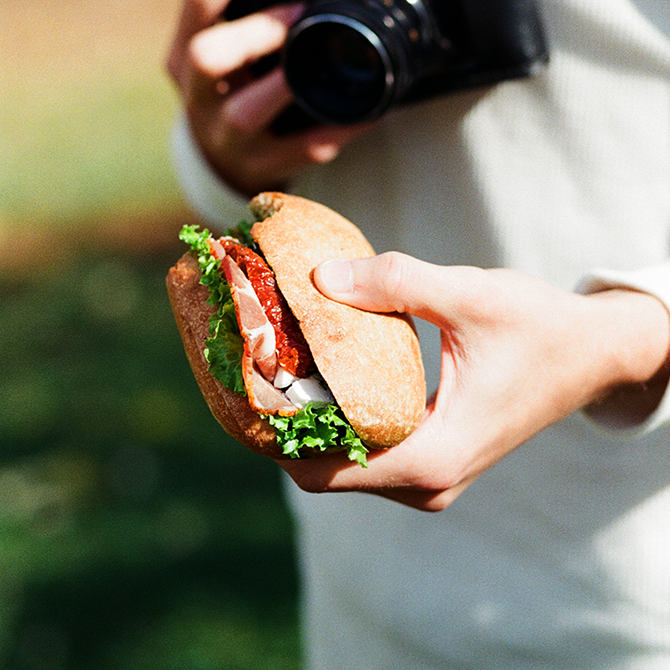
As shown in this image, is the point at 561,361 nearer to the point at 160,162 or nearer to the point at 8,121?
the point at 160,162

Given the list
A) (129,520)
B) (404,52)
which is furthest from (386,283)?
(129,520)

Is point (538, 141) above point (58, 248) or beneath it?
above

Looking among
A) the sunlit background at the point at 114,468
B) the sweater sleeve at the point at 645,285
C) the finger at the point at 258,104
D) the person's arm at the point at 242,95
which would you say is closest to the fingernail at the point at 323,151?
the person's arm at the point at 242,95

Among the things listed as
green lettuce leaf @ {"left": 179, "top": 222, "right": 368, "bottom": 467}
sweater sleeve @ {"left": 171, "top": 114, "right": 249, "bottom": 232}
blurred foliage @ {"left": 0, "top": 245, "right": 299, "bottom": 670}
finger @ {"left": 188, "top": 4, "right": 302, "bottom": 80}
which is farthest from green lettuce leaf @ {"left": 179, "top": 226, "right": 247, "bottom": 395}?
blurred foliage @ {"left": 0, "top": 245, "right": 299, "bottom": 670}

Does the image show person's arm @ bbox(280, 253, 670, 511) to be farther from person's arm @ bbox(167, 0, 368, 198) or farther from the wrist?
person's arm @ bbox(167, 0, 368, 198)

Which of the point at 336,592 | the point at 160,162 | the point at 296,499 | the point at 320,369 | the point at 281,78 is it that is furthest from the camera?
the point at 160,162

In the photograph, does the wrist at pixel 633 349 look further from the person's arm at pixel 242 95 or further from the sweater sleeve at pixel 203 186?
the sweater sleeve at pixel 203 186

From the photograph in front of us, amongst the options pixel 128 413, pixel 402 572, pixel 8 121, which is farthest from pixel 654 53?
pixel 8 121
